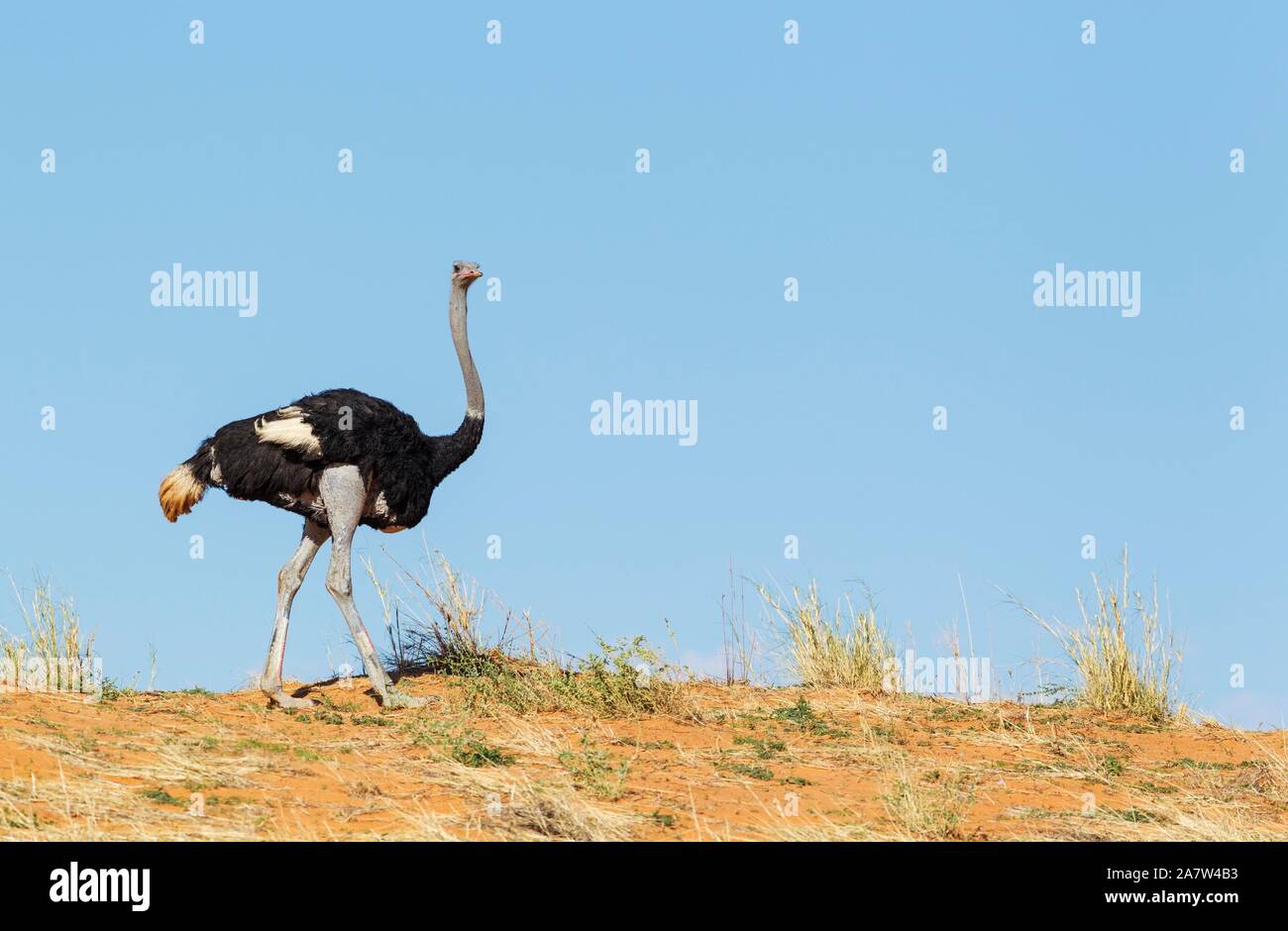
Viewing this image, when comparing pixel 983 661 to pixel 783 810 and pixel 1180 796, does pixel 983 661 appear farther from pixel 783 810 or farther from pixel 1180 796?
pixel 783 810

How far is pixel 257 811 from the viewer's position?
9148 millimetres

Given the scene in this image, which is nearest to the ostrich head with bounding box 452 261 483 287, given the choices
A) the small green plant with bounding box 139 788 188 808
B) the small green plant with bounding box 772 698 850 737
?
the small green plant with bounding box 772 698 850 737

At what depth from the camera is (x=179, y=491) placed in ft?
44.2

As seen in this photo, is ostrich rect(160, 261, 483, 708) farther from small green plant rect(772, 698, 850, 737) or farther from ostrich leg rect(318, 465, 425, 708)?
small green plant rect(772, 698, 850, 737)

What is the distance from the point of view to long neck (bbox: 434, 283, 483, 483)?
547 inches

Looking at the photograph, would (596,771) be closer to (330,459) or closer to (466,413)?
(330,459)

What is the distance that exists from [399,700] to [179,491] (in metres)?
2.50

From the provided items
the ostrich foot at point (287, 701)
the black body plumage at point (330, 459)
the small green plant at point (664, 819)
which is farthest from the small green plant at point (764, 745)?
the ostrich foot at point (287, 701)

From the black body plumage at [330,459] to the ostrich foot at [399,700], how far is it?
143 cm

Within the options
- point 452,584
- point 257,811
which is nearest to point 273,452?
point 452,584

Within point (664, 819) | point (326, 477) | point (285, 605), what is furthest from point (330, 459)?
point (664, 819)

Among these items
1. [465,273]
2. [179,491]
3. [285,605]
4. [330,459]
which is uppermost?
[465,273]

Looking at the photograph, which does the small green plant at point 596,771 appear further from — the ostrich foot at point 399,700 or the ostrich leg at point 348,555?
the ostrich leg at point 348,555
